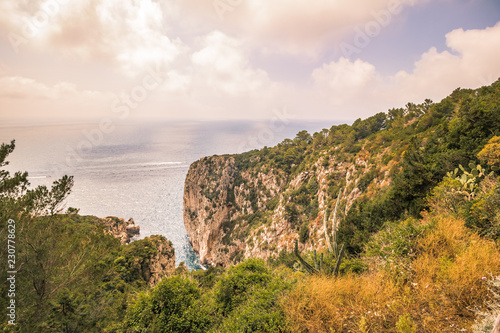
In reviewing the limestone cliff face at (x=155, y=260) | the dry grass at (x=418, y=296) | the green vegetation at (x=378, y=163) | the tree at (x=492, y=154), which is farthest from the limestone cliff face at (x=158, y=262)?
the tree at (x=492, y=154)

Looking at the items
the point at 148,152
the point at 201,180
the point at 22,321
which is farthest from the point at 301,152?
the point at 148,152

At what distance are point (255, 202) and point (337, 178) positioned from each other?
1063 inches

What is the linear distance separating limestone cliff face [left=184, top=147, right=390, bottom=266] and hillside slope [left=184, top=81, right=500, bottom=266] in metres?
0.20

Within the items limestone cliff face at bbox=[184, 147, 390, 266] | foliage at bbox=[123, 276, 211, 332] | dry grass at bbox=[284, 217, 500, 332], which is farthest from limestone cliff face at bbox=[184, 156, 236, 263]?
dry grass at bbox=[284, 217, 500, 332]

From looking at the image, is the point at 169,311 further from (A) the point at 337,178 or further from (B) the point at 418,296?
(A) the point at 337,178

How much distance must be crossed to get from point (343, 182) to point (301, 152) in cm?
2484

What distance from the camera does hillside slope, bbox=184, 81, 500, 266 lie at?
13023 mm

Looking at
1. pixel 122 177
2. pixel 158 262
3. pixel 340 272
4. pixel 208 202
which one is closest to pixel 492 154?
pixel 340 272

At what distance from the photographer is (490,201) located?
609 cm

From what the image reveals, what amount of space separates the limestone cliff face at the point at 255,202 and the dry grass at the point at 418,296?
18.5 meters

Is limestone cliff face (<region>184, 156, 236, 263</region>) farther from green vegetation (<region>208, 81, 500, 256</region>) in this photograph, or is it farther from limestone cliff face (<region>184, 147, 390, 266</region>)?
green vegetation (<region>208, 81, 500, 256</region>)

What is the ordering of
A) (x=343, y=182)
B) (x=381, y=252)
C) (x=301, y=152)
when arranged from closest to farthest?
1. (x=381, y=252)
2. (x=343, y=182)
3. (x=301, y=152)

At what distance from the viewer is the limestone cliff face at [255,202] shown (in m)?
30.1

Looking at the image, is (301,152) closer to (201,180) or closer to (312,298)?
(201,180)
